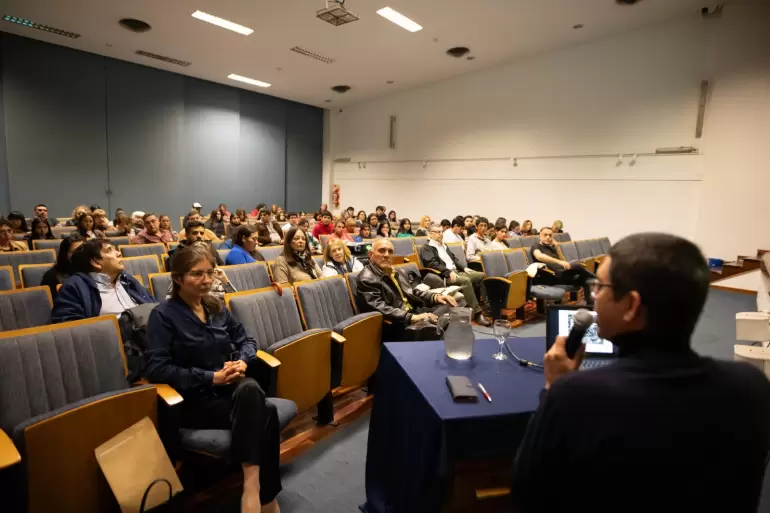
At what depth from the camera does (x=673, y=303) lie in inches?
30.6

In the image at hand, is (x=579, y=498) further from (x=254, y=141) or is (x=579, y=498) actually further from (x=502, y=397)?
(x=254, y=141)

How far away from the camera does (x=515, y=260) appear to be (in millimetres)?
5832

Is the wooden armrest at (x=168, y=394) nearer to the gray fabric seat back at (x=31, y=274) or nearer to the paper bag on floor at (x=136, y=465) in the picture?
the paper bag on floor at (x=136, y=465)

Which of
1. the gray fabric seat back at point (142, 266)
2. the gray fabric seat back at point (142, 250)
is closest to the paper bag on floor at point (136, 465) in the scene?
the gray fabric seat back at point (142, 266)

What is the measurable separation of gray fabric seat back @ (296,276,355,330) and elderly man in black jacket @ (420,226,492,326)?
76.6 inches

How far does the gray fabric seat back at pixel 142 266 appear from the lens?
3975mm

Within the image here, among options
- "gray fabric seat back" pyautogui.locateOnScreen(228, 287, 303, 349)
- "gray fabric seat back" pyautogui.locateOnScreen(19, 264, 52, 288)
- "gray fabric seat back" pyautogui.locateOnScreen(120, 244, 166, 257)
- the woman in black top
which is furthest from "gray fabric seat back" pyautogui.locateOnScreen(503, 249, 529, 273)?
"gray fabric seat back" pyautogui.locateOnScreen(19, 264, 52, 288)

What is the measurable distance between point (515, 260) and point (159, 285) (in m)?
4.30

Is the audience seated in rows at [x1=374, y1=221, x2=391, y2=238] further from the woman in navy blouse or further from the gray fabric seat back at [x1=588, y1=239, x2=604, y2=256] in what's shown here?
the woman in navy blouse

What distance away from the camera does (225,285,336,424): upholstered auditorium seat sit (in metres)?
2.39

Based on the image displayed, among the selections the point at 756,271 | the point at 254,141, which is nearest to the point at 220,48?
the point at 254,141

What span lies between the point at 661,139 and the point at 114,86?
1166 cm

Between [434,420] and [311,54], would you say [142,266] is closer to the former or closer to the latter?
[434,420]

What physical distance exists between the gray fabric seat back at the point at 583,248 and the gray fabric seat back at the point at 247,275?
17.6 feet
